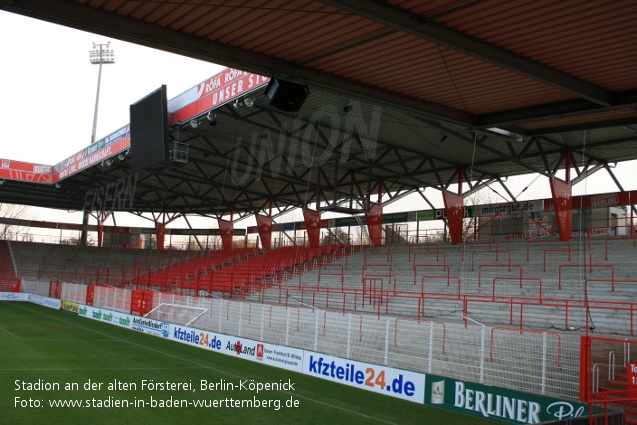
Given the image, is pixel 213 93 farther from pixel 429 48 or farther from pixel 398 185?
pixel 398 185

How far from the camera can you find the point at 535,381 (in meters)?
10.5

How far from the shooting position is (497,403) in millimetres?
9641

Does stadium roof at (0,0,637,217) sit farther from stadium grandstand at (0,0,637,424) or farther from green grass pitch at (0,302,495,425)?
green grass pitch at (0,302,495,425)

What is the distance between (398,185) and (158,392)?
26.4 meters

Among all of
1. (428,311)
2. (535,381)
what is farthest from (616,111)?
(428,311)

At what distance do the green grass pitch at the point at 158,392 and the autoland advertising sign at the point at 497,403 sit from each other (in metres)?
0.24

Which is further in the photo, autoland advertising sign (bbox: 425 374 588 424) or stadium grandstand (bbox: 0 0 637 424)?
autoland advertising sign (bbox: 425 374 588 424)

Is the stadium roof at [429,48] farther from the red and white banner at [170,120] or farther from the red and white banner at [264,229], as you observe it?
the red and white banner at [264,229]

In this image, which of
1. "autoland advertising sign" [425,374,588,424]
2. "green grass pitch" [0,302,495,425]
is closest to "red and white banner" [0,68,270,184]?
"green grass pitch" [0,302,495,425]

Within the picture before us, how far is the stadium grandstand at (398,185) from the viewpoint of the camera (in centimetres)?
792

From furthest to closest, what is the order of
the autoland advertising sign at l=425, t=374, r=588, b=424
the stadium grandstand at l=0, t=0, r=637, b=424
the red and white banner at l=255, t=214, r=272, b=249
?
the red and white banner at l=255, t=214, r=272, b=249
the autoland advertising sign at l=425, t=374, r=588, b=424
the stadium grandstand at l=0, t=0, r=637, b=424

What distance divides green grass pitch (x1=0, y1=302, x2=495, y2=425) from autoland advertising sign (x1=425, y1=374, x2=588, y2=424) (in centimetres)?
24

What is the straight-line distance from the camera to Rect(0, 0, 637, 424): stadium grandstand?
792 cm

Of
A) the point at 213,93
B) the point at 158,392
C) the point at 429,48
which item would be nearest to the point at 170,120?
the point at 213,93
